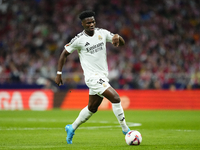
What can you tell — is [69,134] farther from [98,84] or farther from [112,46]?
[112,46]

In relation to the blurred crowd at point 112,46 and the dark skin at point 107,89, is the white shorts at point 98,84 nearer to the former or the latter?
the dark skin at point 107,89

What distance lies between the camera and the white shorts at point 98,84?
7.25 metres

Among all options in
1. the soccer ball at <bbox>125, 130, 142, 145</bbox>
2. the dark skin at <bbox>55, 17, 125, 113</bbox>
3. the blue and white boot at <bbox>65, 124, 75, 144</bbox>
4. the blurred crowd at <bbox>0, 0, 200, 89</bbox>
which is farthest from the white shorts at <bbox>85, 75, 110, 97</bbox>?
the blurred crowd at <bbox>0, 0, 200, 89</bbox>

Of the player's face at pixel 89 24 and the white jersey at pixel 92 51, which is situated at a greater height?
the player's face at pixel 89 24

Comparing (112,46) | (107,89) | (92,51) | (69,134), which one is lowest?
(112,46)

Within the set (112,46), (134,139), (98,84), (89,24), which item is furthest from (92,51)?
(112,46)

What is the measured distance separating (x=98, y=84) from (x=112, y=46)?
17889 millimetres

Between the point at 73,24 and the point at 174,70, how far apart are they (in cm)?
→ 867

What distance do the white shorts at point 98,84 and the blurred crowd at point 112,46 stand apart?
1415 cm

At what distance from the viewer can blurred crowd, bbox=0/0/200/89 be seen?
22.4 m

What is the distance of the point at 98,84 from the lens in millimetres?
7277

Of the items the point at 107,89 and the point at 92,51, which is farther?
the point at 92,51

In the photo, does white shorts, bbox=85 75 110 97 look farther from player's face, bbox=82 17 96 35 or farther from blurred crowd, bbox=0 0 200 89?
blurred crowd, bbox=0 0 200 89

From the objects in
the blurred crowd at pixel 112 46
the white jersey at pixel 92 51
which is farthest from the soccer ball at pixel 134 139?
the blurred crowd at pixel 112 46
